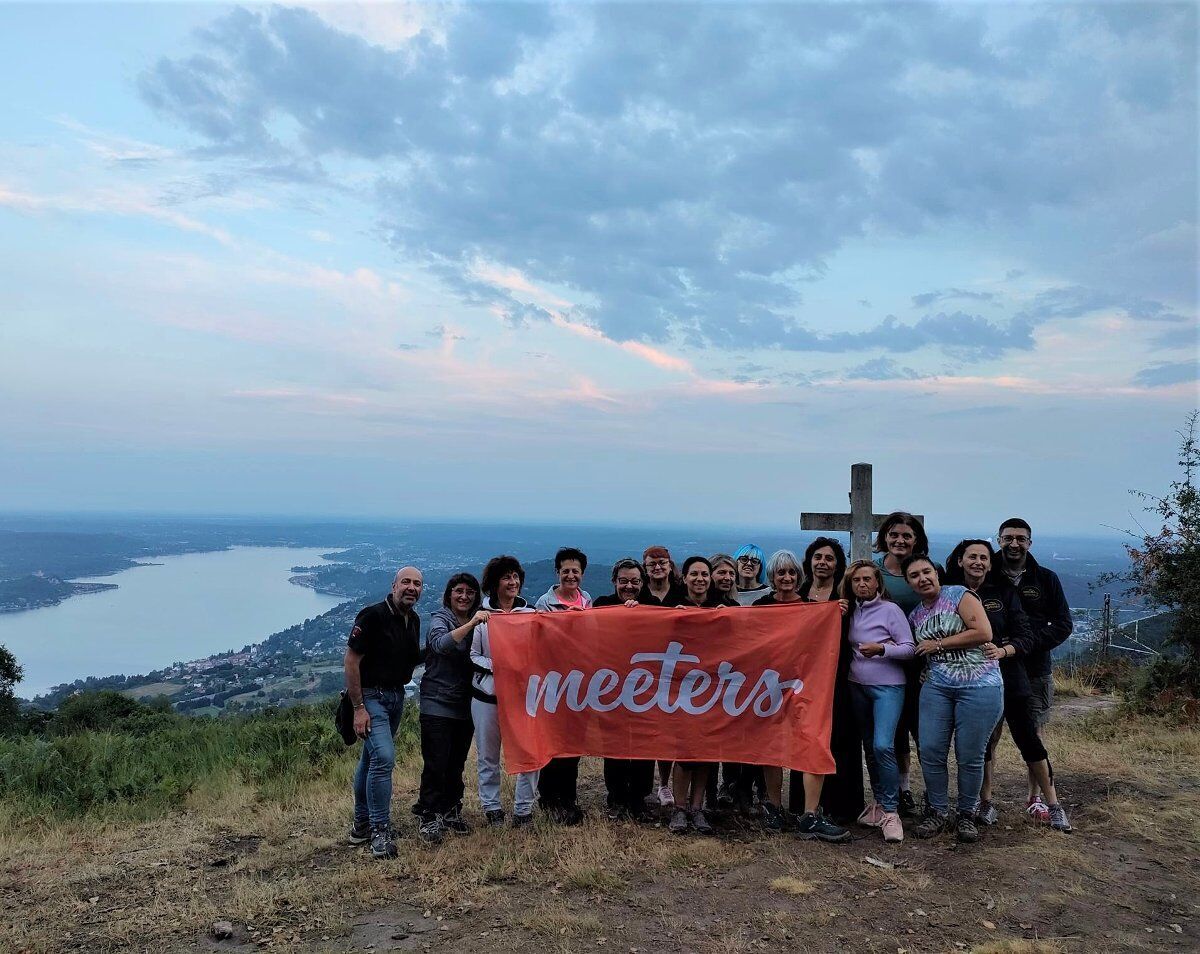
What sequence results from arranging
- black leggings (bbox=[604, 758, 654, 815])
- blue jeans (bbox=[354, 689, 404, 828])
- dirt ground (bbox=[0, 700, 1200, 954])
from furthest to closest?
black leggings (bbox=[604, 758, 654, 815]), blue jeans (bbox=[354, 689, 404, 828]), dirt ground (bbox=[0, 700, 1200, 954])

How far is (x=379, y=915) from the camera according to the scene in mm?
4590

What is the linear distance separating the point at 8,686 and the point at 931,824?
17.5 metres

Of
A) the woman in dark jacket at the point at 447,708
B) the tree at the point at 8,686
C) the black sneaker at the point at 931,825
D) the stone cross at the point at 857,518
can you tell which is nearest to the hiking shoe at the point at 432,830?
the woman in dark jacket at the point at 447,708

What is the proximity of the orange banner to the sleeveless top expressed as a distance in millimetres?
624

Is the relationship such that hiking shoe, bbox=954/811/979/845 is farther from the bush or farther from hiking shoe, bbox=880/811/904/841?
the bush

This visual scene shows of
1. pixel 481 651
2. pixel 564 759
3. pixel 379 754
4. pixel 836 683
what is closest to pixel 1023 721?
pixel 836 683

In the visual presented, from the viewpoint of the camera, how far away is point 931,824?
5.55 metres

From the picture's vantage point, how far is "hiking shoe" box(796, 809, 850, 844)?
542 centimetres

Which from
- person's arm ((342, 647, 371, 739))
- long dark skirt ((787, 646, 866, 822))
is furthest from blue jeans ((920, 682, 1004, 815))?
person's arm ((342, 647, 371, 739))

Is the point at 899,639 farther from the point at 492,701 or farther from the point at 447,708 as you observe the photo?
the point at 447,708

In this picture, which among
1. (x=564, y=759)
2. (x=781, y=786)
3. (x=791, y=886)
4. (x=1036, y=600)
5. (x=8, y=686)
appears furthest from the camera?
(x=8, y=686)

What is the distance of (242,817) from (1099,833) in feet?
22.6

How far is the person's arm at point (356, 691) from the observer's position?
5.41 metres

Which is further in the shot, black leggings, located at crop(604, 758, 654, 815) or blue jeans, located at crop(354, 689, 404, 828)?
black leggings, located at crop(604, 758, 654, 815)
